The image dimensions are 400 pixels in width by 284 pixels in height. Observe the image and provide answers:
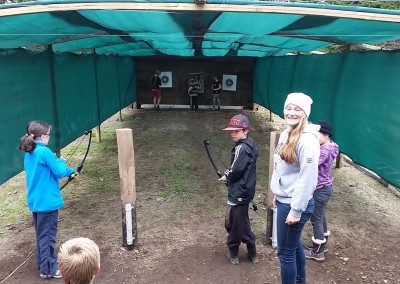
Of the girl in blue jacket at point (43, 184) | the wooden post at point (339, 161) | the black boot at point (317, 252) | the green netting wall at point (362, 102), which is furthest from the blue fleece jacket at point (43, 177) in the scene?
the wooden post at point (339, 161)

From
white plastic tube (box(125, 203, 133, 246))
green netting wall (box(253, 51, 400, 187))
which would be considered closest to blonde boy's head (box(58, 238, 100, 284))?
white plastic tube (box(125, 203, 133, 246))

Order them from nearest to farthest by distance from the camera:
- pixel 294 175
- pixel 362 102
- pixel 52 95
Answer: pixel 294 175 < pixel 362 102 < pixel 52 95

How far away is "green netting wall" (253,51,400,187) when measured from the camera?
13.5 feet

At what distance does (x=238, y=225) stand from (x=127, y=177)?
3.81 feet

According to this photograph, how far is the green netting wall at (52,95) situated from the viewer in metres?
4.08

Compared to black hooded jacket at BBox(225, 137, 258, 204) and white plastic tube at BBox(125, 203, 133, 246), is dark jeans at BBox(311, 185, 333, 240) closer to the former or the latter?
black hooded jacket at BBox(225, 137, 258, 204)

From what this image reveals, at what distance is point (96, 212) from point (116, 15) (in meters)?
2.41

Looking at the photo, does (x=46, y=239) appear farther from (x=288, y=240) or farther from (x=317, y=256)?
(x=317, y=256)

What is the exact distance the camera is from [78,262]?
1.53 m

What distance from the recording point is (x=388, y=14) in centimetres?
324

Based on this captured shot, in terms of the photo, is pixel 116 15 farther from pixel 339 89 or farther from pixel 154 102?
pixel 154 102

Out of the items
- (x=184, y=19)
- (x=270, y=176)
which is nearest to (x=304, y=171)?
(x=270, y=176)

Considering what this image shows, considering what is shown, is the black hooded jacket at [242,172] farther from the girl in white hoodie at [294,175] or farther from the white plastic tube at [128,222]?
the white plastic tube at [128,222]

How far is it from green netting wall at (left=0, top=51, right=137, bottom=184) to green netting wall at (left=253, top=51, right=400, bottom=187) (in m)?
4.33
